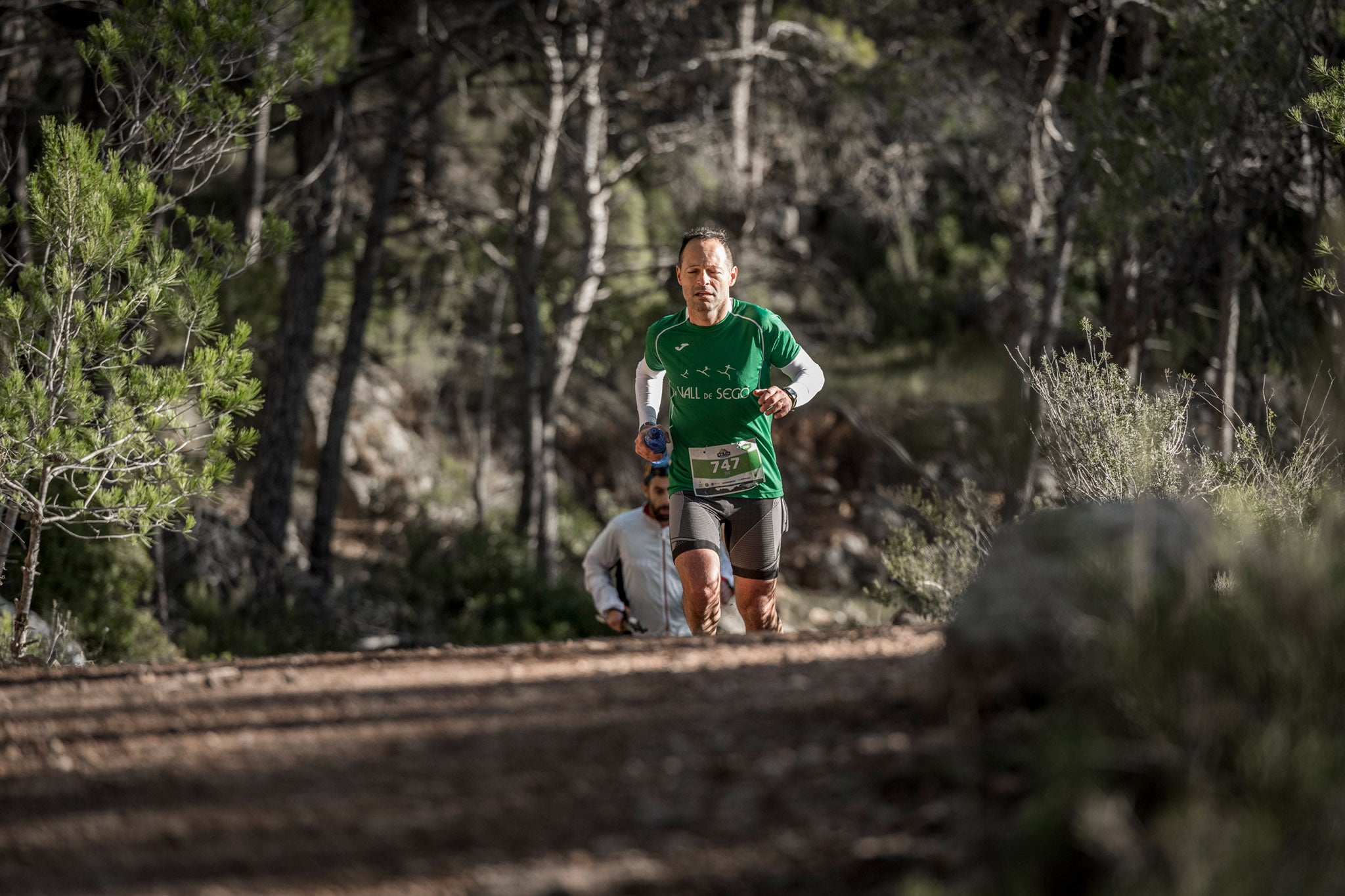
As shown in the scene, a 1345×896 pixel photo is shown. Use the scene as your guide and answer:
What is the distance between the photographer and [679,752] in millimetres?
2951

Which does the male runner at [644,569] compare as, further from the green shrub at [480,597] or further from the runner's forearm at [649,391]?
the green shrub at [480,597]

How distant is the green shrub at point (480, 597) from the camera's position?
1280 centimetres

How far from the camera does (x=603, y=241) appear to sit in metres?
14.3

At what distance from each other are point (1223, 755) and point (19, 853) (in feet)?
8.00

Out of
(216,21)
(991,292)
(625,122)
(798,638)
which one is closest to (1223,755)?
(798,638)

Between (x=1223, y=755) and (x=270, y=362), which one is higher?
(x=270, y=362)

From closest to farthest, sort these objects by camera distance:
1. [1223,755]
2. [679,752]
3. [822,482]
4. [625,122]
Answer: [1223,755] < [679,752] < [625,122] < [822,482]

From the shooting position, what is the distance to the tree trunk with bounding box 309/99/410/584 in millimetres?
14062

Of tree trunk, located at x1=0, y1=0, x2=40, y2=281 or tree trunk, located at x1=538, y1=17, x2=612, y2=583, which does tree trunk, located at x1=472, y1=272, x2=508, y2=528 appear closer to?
tree trunk, located at x1=538, y1=17, x2=612, y2=583

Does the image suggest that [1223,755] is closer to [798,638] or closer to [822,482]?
[798,638]

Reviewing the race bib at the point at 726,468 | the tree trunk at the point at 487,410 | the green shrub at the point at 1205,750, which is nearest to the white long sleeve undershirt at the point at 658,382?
the race bib at the point at 726,468

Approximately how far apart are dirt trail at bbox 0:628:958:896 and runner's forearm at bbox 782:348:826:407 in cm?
154

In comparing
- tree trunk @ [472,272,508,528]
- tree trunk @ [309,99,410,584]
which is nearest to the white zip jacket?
tree trunk @ [309,99,410,584]

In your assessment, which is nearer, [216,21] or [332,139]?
[216,21]
